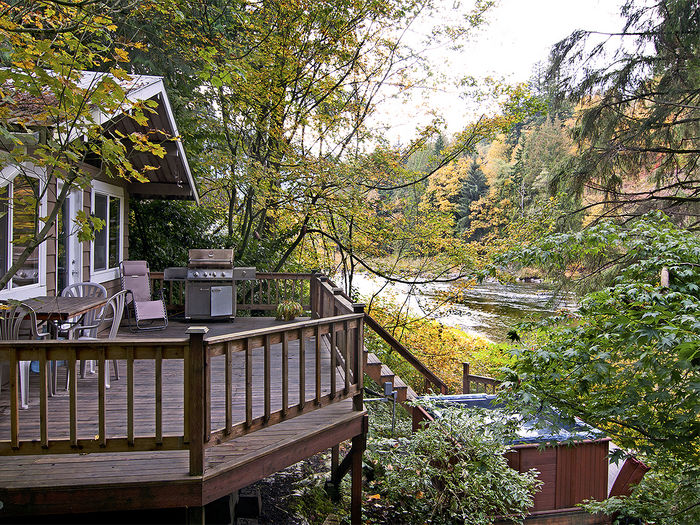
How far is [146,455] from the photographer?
3143 mm

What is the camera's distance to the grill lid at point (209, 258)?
24.5 ft

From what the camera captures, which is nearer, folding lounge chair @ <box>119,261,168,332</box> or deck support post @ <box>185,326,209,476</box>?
deck support post @ <box>185,326,209,476</box>

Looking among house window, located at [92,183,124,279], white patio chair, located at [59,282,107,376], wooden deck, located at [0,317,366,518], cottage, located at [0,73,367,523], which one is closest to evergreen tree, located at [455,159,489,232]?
house window, located at [92,183,124,279]

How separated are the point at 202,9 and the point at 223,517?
24.5ft

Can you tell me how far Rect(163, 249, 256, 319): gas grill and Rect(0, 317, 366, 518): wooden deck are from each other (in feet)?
9.45

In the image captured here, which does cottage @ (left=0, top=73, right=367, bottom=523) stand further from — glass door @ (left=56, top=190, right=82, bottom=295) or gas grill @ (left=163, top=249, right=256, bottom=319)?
gas grill @ (left=163, top=249, right=256, bottom=319)

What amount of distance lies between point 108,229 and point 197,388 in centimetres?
500

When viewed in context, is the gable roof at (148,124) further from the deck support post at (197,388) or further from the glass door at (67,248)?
the deck support post at (197,388)

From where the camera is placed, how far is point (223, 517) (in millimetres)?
3965

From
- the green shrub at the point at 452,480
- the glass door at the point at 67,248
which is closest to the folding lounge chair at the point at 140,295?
the glass door at the point at 67,248

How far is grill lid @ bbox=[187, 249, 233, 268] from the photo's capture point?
24.5ft

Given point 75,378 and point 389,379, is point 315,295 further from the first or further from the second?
point 75,378

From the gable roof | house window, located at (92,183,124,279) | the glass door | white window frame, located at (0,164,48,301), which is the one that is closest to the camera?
the gable roof

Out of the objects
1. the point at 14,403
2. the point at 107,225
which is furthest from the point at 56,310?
the point at 107,225
